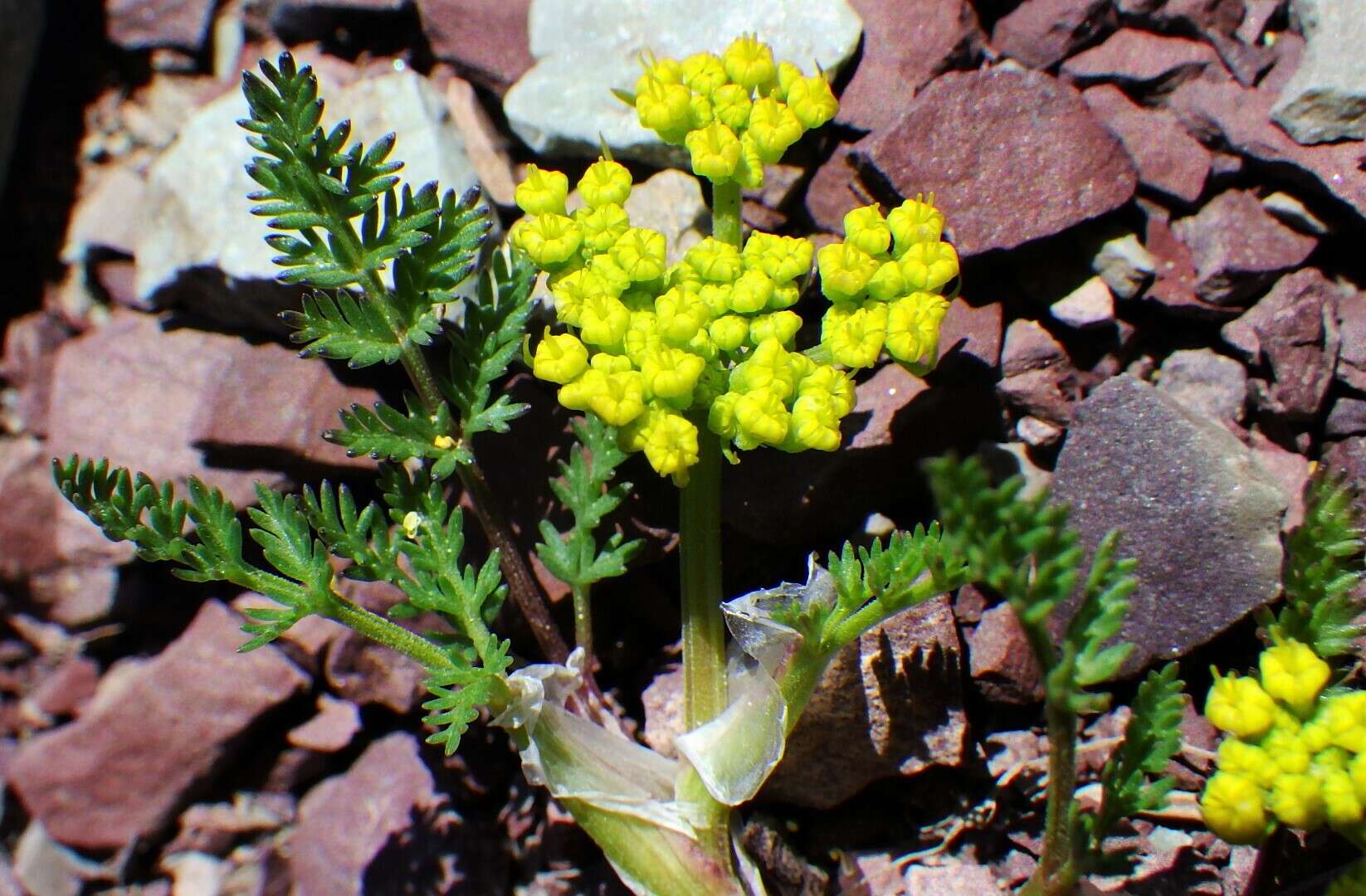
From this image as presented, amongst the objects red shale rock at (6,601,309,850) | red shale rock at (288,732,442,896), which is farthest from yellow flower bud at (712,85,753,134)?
red shale rock at (6,601,309,850)

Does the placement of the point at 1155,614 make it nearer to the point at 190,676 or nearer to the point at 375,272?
the point at 375,272

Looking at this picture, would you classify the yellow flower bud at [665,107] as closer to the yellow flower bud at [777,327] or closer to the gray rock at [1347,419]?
the yellow flower bud at [777,327]

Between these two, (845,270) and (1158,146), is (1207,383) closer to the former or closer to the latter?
(1158,146)

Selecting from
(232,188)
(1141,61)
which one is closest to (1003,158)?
(1141,61)

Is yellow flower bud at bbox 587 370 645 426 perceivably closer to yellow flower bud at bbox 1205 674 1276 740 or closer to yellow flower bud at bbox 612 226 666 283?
yellow flower bud at bbox 612 226 666 283

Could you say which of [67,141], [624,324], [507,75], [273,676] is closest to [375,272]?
[624,324]

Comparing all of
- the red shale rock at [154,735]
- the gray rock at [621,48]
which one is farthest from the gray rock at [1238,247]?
the red shale rock at [154,735]
